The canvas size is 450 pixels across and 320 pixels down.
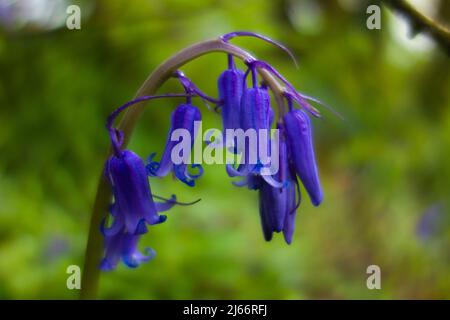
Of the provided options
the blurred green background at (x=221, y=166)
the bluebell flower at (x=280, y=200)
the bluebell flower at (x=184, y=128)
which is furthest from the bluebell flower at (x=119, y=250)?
the blurred green background at (x=221, y=166)

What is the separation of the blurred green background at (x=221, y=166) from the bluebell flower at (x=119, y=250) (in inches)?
25.0

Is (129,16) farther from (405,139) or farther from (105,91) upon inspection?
(405,139)

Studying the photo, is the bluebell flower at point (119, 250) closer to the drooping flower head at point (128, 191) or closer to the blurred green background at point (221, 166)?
the drooping flower head at point (128, 191)

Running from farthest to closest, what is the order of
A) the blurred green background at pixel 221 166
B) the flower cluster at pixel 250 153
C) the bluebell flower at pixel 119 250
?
1. the blurred green background at pixel 221 166
2. the bluebell flower at pixel 119 250
3. the flower cluster at pixel 250 153

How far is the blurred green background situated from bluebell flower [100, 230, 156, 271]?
0.64 meters

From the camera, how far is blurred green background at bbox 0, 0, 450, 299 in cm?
247

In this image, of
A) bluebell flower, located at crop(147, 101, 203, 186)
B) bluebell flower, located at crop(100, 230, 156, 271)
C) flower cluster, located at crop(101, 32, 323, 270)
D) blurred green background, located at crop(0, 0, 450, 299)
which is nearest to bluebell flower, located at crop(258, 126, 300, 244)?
flower cluster, located at crop(101, 32, 323, 270)

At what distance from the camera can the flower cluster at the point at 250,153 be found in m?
1.31

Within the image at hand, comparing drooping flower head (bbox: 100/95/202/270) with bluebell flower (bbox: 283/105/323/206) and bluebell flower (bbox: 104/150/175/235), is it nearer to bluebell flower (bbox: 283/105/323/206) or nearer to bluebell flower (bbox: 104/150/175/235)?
bluebell flower (bbox: 104/150/175/235)

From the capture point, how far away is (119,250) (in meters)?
1.55
